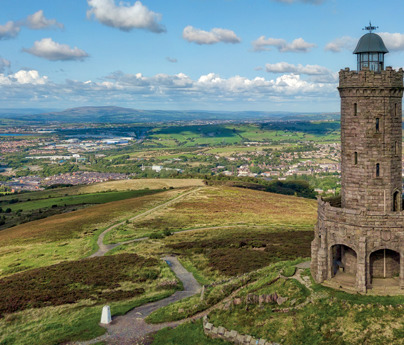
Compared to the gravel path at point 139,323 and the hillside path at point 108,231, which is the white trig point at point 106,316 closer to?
the gravel path at point 139,323

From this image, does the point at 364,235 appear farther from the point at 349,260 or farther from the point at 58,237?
the point at 58,237

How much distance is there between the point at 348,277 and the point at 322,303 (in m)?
3.62

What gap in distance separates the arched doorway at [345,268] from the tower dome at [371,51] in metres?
12.6

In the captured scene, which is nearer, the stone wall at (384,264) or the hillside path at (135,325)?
the hillside path at (135,325)

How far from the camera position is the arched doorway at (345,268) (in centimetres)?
2842

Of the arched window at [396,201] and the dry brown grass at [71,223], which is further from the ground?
the arched window at [396,201]

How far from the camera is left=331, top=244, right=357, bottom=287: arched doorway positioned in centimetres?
2842

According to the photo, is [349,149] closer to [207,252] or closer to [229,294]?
[229,294]

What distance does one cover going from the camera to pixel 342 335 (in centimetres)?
2366

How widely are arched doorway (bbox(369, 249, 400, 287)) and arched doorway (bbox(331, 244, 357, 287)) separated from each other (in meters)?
1.19

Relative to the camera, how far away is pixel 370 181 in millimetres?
28141

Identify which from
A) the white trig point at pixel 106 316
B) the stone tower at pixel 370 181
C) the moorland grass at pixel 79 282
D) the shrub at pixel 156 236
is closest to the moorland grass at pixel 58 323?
the white trig point at pixel 106 316

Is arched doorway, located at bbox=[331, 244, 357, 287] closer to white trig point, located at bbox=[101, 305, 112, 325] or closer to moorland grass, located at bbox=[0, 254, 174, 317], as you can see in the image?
white trig point, located at bbox=[101, 305, 112, 325]

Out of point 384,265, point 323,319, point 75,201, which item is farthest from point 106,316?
point 75,201
